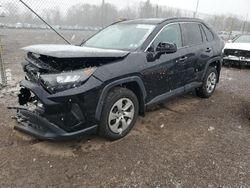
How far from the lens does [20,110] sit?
144 inches

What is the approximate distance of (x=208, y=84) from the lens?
612 centimetres

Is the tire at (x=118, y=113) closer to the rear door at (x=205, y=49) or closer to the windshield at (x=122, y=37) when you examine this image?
the windshield at (x=122, y=37)

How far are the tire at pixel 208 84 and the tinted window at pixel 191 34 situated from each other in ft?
2.70

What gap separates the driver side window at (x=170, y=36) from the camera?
4470mm

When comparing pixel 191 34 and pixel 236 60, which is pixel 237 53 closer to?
pixel 236 60

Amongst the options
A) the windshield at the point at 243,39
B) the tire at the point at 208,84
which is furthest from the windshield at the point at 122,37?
the windshield at the point at 243,39

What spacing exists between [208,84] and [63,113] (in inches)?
153

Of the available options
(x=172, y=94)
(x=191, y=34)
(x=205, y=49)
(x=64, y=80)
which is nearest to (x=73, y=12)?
(x=191, y=34)

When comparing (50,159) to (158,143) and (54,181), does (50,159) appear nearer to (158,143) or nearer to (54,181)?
(54,181)

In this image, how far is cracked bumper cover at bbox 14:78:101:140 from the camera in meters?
3.24

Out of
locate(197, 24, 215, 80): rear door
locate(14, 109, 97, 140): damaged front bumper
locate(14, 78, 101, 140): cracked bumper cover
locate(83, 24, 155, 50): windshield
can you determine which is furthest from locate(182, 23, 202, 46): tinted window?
locate(14, 109, 97, 140): damaged front bumper

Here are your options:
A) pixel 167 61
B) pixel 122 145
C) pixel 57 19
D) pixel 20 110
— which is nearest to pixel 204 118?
pixel 167 61

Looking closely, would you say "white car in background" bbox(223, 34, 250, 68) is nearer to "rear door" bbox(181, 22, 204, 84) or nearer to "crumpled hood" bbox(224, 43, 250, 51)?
"crumpled hood" bbox(224, 43, 250, 51)

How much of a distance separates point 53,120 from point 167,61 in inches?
85.5
